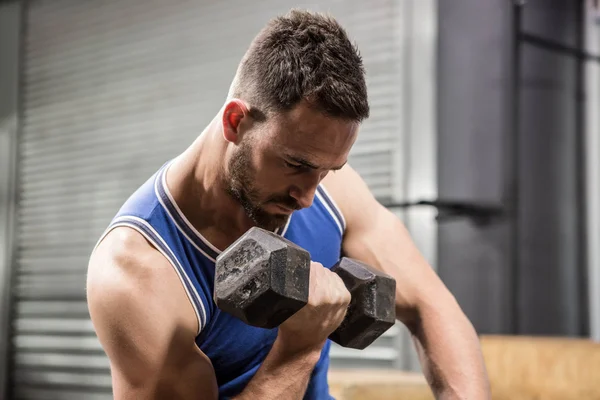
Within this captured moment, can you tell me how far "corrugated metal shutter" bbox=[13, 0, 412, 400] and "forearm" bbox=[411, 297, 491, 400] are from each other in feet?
8.61

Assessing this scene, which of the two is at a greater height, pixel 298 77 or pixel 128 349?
pixel 298 77

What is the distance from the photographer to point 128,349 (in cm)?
131

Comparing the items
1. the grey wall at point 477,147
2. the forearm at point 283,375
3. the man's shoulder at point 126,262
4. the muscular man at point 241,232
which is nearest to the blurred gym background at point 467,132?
the grey wall at point 477,147

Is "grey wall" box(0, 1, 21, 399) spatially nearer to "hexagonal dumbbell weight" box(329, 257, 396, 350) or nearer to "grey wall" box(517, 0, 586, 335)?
"grey wall" box(517, 0, 586, 335)

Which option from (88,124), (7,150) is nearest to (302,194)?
(88,124)

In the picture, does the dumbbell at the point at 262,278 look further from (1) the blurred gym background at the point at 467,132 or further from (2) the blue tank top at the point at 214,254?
(1) the blurred gym background at the point at 467,132

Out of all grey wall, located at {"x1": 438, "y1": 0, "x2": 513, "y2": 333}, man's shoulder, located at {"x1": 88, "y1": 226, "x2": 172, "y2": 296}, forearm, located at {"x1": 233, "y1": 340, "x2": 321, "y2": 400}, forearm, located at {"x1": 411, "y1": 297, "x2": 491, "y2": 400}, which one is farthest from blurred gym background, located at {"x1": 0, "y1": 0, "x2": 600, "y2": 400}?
man's shoulder, located at {"x1": 88, "y1": 226, "x2": 172, "y2": 296}

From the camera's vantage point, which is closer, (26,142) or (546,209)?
(546,209)

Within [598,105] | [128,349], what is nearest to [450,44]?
[598,105]

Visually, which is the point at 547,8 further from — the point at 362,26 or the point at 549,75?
the point at 362,26

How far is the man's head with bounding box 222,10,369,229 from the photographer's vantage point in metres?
1.24

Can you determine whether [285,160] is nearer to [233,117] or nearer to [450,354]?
[233,117]

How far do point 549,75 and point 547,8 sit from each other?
11.3 inches

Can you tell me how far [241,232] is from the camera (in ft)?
4.73
